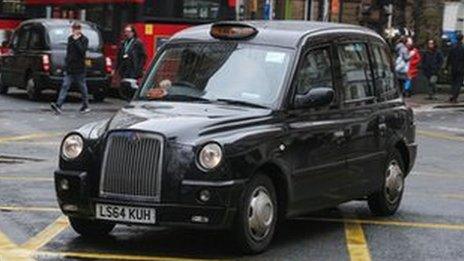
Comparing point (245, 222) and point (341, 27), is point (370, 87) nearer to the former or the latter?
point (341, 27)

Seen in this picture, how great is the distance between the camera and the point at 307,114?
859 centimetres

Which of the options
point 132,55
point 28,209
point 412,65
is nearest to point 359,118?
point 28,209

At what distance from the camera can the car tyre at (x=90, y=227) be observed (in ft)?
27.3

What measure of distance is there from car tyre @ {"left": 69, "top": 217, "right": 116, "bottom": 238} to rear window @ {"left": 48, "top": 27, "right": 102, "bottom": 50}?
15390mm

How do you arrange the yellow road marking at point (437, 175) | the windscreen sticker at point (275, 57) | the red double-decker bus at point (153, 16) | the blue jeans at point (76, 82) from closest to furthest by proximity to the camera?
the windscreen sticker at point (275, 57), the yellow road marking at point (437, 175), the blue jeans at point (76, 82), the red double-decker bus at point (153, 16)

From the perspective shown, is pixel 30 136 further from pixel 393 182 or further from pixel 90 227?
pixel 90 227

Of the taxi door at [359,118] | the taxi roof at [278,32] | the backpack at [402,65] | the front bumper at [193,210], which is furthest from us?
the backpack at [402,65]

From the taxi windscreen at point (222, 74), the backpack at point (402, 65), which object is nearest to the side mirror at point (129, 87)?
the taxi windscreen at point (222, 74)

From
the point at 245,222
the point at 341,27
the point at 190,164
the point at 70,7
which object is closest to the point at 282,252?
the point at 245,222

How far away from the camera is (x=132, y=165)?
7652mm

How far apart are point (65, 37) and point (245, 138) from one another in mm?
16568

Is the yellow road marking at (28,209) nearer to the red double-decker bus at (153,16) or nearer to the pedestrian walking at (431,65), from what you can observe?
the red double-decker bus at (153,16)

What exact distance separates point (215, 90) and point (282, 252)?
1.45 metres

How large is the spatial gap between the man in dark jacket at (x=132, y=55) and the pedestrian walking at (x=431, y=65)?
10691 mm
